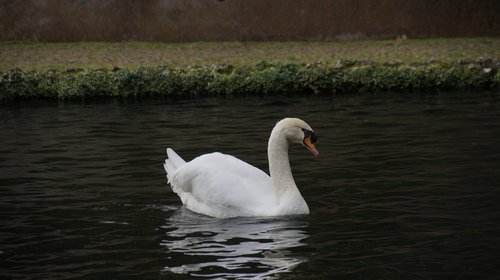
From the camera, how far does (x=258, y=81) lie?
628 inches

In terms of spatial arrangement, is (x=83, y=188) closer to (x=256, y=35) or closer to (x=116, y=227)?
(x=116, y=227)

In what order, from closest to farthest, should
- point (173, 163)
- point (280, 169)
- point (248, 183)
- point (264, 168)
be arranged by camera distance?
1. point (280, 169)
2. point (248, 183)
3. point (173, 163)
4. point (264, 168)

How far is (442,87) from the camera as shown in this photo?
52.1 ft

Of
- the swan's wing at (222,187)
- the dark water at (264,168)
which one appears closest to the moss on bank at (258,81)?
the dark water at (264,168)

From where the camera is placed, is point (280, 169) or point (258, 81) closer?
point (280, 169)

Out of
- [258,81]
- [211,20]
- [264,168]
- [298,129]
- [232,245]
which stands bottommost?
[232,245]

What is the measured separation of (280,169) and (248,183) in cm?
36

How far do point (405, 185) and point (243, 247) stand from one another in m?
2.53

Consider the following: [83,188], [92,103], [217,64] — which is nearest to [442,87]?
[217,64]

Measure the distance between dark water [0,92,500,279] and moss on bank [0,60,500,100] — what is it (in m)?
0.64

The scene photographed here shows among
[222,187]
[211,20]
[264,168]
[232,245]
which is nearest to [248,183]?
[222,187]

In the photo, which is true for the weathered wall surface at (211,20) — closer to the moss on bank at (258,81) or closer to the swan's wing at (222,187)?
the moss on bank at (258,81)

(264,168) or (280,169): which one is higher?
(280,169)

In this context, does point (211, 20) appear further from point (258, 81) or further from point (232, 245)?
point (232, 245)
